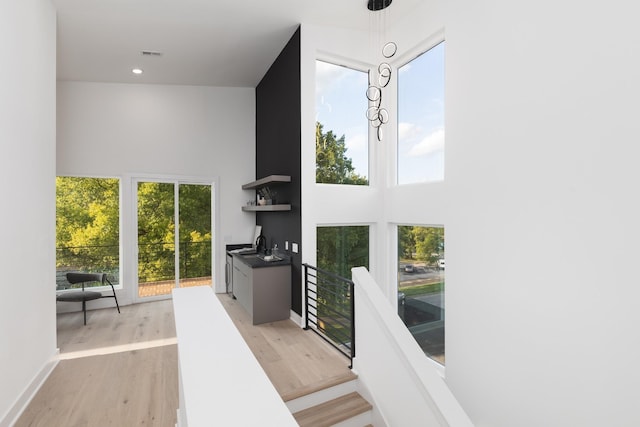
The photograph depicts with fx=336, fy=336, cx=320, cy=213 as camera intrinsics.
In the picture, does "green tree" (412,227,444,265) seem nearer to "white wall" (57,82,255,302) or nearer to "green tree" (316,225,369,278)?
"green tree" (316,225,369,278)

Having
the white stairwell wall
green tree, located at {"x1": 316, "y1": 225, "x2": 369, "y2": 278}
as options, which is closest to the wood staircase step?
the white stairwell wall

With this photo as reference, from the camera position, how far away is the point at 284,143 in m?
4.75

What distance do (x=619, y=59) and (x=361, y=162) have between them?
282 centimetres

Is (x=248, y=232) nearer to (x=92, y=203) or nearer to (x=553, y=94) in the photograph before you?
(x=92, y=203)

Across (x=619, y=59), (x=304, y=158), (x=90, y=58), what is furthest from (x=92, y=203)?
(x=619, y=59)

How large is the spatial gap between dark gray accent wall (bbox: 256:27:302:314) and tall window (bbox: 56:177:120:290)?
2.37 meters

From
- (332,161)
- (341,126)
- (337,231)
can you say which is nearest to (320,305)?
(337,231)

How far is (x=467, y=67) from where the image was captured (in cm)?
325

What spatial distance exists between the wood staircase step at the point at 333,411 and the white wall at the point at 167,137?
366cm

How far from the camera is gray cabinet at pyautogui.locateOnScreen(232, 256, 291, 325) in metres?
4.29

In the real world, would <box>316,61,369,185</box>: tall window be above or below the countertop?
above

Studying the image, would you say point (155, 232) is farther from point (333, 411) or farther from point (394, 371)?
point (394, 371)

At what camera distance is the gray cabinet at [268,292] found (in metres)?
4.29

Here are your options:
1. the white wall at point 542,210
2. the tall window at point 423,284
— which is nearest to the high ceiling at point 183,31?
the white wall at point 542,210
